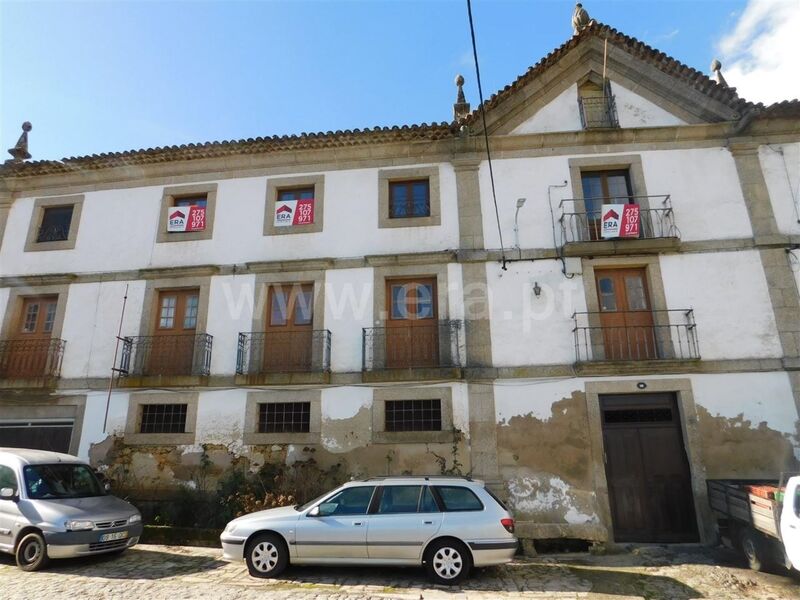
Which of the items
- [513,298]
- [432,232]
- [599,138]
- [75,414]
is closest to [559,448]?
[513,298]

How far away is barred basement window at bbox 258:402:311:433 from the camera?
10281mm

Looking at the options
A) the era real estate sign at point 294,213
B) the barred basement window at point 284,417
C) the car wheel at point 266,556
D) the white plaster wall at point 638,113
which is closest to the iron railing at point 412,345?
the barred basement window at point 284,417

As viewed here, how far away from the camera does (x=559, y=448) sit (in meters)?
9.34

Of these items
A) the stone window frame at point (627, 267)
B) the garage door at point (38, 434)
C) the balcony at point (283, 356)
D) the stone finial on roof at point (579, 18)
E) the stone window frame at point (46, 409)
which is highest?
the stone finial on roof at point (579, 18)

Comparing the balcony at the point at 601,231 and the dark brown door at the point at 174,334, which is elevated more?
the balcony at the point at 601,231

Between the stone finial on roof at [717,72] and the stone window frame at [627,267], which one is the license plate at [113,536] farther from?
the stone finial on roof at [717,72]

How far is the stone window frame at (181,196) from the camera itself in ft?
38.7

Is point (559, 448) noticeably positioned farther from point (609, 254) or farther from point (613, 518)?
point (609, 254)

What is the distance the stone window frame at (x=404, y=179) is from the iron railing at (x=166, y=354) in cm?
489

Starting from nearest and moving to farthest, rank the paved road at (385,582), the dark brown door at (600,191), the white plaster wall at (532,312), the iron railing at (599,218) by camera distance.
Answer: the paved road at (385,582)
the white plaster wall at (532,312)
the iron railing at (599,218)
the dark brown door at (600,191)

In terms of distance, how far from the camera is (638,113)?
11.2 meters

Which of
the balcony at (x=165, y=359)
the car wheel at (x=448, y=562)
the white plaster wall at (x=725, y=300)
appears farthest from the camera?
the balcony at (x=165, y=359)

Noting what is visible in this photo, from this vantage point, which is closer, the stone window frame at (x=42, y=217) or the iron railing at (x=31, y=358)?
the iron railing at (x=31, y=358)

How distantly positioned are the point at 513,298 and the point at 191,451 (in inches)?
301
